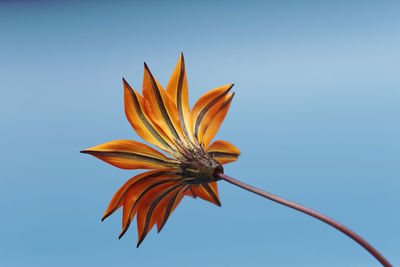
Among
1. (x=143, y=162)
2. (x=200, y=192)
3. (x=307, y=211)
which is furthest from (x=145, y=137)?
(x=307, y=211)

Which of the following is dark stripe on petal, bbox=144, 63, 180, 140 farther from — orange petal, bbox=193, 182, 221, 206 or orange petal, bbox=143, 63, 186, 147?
orange petal, bbox=193, 182, 221, 206

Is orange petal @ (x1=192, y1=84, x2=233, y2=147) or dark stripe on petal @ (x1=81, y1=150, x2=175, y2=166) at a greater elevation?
orange petal @ (x1=192, y1=84, x2=233, y2=147)

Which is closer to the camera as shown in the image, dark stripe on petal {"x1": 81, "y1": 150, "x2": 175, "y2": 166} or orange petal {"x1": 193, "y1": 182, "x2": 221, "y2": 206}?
dark stripe on petal {"x1": 81, "y1": 150, "x2": 175, "y2": 166}

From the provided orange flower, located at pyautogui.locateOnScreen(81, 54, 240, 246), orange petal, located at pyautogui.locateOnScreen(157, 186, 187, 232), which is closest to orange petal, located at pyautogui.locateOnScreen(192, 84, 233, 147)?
orange flower, located at pyautogui.locateOnScreen(81, 54, 240, 246)

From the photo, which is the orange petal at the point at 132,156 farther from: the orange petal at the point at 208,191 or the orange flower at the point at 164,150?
the orange petal at the point at 208,191

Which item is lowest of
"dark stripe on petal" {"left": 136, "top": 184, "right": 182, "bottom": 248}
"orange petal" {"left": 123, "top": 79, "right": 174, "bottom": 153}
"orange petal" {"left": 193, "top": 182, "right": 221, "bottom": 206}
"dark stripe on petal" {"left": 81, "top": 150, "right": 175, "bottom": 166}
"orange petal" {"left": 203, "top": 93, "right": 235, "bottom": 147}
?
"dark stripe on petal" {"left": 136, "top": 184, "right": 182, "bottom": 248}

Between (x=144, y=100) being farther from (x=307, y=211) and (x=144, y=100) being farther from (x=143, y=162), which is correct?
(x=307, y=211)
